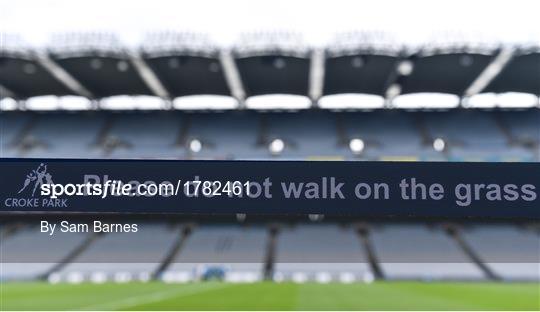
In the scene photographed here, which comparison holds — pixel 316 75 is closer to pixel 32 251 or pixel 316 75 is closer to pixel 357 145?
pixel 357 145

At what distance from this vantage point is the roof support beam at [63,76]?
99.6 ft

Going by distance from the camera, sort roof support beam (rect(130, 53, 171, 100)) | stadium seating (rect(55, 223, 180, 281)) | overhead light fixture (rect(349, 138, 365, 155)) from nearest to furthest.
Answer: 1. stadium seating (rect(55, 223, 180, 281))
2. roof support beam (rect(130, 53, 171, 100))
3. overhead light fixture (rect(349, 138, 365, 155))

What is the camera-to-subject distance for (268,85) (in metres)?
33.9

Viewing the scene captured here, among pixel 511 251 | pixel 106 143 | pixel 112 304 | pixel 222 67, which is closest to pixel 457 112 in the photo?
pixel 511 251

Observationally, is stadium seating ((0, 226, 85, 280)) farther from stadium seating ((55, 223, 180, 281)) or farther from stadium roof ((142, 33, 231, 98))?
stadium roof ((142, 33, 231, 98))

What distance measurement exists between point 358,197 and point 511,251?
79.8ft

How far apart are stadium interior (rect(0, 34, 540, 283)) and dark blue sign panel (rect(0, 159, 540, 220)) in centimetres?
2013

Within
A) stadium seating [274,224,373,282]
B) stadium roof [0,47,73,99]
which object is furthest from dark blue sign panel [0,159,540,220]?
stadium roof [0,47,73,99]

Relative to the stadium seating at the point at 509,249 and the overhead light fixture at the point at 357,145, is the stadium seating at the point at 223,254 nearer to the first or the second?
the overhead light fixture at the point at 357,145

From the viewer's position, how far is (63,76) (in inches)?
1287

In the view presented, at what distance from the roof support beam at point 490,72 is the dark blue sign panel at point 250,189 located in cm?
2270

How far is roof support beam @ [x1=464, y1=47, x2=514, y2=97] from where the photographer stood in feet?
95.9

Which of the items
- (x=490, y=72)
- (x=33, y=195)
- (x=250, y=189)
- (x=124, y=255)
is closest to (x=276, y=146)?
(x=124, y=255)

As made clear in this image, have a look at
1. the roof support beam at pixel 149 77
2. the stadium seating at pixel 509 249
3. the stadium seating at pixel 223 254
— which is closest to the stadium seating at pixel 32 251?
the stadium seating at pixel 223 254
